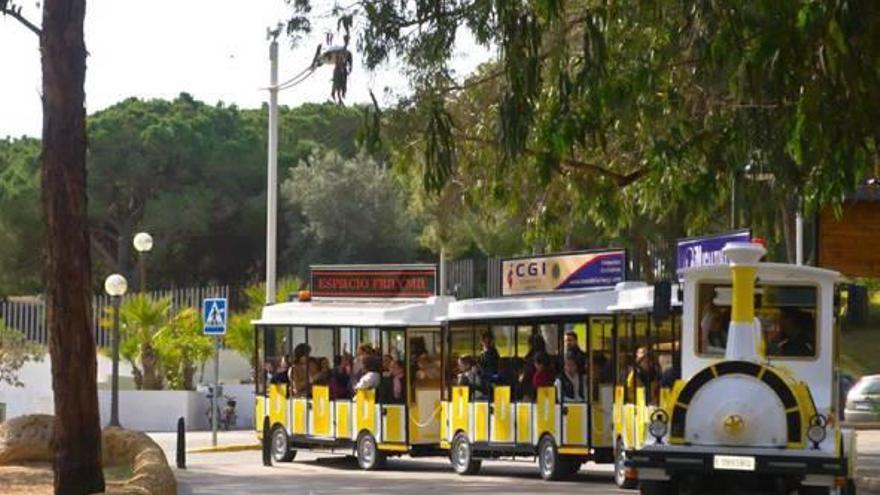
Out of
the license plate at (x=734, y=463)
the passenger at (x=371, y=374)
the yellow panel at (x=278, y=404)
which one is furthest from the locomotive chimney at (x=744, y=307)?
the yellow panel at (x=278, y=404)

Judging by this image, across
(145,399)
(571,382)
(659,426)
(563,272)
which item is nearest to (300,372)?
(563,272)

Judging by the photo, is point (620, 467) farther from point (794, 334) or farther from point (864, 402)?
point (864, 402)

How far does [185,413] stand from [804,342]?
28480 mm

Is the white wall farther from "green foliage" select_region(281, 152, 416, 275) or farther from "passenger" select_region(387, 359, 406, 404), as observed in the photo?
"passenger" select_region(387, 359, 406, 404)

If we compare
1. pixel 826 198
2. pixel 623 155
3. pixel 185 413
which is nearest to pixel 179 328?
pixel 185 413

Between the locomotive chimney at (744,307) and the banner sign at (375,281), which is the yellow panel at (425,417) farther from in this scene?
the locomotive chimney at (744,307)

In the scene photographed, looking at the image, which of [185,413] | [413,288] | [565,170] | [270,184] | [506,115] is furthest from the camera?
[185,413]

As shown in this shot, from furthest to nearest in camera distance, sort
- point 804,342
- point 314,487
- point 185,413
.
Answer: point 185,413
point 314,487
point 804,342

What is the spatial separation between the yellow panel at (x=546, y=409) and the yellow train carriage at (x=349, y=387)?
3054 millimetres

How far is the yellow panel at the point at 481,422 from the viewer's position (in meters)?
27.0

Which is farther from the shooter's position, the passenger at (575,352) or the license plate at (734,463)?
the passenger at (575,352)

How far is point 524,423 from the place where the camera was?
1037 inches

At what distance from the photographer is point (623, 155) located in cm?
2806

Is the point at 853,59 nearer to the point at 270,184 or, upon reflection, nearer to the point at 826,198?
the point at 826,198
